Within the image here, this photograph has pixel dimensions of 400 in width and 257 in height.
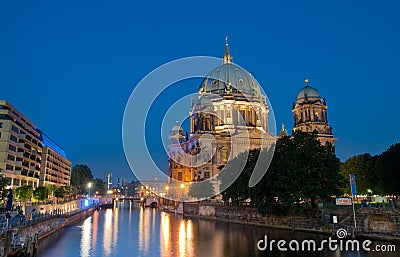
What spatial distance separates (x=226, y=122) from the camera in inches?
4272

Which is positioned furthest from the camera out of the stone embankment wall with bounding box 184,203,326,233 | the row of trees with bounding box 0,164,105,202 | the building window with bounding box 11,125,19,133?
the building window with bounding box 11,125,19,133

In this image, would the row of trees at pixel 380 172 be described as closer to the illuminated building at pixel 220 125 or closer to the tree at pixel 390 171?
the tree at pixel 390 171

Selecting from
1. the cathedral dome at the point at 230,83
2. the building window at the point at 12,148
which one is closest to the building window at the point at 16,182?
the building window at the point at 12,148

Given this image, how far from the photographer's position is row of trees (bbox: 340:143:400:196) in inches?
2186

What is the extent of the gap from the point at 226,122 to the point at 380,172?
5574 cm

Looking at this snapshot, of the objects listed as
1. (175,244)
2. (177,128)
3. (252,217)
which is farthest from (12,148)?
(177,128)

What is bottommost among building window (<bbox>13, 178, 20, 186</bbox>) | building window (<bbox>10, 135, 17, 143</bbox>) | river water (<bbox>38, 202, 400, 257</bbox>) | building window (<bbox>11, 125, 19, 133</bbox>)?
river water (<bbox>38, 202, 400, 257</bbox>)

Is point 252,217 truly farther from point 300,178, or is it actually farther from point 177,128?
point 177,128

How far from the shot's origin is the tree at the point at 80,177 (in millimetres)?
158750

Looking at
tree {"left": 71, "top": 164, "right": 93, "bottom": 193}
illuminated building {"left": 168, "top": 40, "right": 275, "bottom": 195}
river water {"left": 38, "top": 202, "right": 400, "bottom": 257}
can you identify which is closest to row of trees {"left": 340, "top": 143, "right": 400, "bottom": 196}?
river water {"left": 38, "top": 202, "right": 400, "bottom": 257}

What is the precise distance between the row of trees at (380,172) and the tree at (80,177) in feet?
405

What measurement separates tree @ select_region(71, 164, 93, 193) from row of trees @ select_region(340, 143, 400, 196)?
123409mm

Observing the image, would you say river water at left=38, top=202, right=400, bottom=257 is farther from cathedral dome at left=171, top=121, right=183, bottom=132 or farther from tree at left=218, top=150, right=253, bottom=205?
cathedral dome at left=171, top=121, right=183, bottom=132

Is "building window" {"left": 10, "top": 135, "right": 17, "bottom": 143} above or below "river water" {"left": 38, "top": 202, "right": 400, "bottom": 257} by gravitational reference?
above
